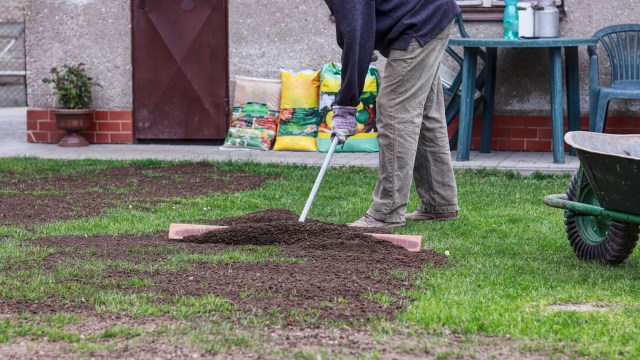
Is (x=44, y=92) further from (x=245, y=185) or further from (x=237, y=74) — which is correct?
(x=245, y=185)

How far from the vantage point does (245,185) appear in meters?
8.27

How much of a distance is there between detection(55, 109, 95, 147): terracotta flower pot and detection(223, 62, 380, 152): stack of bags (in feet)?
4.93

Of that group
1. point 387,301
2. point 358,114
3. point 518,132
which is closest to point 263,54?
point 358,114

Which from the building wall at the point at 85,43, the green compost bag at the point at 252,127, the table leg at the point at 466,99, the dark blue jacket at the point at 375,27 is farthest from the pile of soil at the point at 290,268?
the building wall at the point at 85,43

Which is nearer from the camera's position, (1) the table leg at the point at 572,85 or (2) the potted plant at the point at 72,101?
(1) the table leg at the point at 572,85

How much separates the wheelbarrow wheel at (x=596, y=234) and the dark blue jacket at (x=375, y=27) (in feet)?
4.31

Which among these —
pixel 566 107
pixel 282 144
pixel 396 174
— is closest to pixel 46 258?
pixel 396 174

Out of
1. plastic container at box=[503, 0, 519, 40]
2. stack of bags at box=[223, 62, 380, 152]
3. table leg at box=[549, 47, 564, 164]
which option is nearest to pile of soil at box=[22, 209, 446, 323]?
table leg at box=[549, 47, 564, 164]

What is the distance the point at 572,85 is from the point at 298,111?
2.65m

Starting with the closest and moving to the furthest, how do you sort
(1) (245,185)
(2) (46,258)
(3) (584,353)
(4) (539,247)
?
1. (3) (584,353)
2. (2) (46,258)
3. (4) (539,247)
4. (1) (245,185)

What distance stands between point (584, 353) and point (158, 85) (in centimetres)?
806

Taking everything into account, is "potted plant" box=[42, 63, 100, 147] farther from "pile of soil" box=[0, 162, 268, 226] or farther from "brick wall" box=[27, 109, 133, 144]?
"pile of soil" box=[0, 162, 268, 226]

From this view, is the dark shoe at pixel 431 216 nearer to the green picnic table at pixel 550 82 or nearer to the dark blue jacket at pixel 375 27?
the dark blue jacket at pixel 375 27

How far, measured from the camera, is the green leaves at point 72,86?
10.9 m
